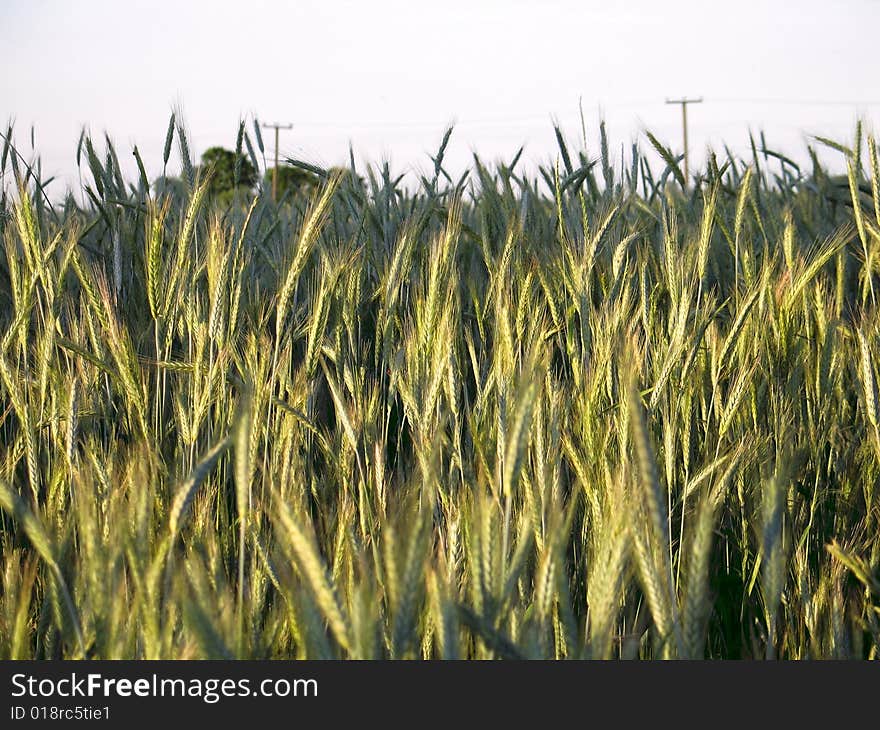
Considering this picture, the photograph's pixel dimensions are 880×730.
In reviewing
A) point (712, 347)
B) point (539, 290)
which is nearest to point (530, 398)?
point (712, 347)

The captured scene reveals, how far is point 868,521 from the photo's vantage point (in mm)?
1538

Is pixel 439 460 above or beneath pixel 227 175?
beneath

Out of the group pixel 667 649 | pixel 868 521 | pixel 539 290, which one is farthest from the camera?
pixel 539 290

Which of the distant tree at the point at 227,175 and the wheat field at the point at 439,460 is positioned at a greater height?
the distant tree at the point at 227,175

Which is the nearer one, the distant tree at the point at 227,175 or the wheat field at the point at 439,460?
the wheat field at the point at 439,460

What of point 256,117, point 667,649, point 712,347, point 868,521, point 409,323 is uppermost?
point 256,117

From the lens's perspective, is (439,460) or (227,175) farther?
(227,175)

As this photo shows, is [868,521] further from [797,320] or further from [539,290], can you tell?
[539,290]

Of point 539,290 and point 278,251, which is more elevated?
point 278,251

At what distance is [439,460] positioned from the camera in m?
1.41

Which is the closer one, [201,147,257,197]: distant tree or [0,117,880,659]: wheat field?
[0,117,880,659]: wheat field

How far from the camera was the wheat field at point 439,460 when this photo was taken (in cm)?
96

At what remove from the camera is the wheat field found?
96 cm

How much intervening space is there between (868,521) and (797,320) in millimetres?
428
